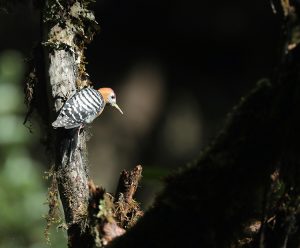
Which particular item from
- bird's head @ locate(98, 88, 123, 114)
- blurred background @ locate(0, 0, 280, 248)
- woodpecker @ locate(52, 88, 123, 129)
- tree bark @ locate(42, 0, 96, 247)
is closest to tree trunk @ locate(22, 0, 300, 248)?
tree bark @ locate(42, 0, 96, 247)

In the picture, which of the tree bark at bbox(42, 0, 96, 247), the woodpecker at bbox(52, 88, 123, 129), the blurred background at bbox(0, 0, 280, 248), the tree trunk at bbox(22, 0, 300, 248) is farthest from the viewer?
the blurred background at bbox(0, 0, 280, 248)

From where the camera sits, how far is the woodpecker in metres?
2.54

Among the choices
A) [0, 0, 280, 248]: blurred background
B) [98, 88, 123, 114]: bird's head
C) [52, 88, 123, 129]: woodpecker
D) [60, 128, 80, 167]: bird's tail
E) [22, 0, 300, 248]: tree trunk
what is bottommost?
[22, 0, 300, 248]: tree trunk

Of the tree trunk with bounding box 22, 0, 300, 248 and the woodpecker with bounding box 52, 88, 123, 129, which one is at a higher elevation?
the woodpecker with bounding box 52, 88, 123, 129

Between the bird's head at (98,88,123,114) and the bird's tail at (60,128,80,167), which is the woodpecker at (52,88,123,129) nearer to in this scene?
the bird's tail at (60,128,80,167)

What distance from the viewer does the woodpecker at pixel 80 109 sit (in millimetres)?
2545

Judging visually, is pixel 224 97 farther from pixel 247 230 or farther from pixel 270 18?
pixel 247 230

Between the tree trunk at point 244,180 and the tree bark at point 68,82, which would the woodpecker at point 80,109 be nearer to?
the tree bark at point 68,82

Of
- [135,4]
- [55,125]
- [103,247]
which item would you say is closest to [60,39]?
[55,125]

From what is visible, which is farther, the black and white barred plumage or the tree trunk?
the black and white barred plumage

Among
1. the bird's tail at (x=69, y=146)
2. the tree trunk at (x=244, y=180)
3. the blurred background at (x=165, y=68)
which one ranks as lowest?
the tree trunk at (x=244, y=180)

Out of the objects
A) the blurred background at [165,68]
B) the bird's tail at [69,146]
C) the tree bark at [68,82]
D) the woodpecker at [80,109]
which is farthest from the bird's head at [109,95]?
the blurred background at [165,68]

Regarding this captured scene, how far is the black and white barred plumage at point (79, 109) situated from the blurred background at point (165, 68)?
8.14ft

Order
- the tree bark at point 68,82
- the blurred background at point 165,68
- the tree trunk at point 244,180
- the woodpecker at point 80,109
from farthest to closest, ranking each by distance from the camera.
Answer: the blurred background at point 165,68, the woodpecker at point 80,109, the tree bark at point 68,82, the tree trunk at point 244,180
